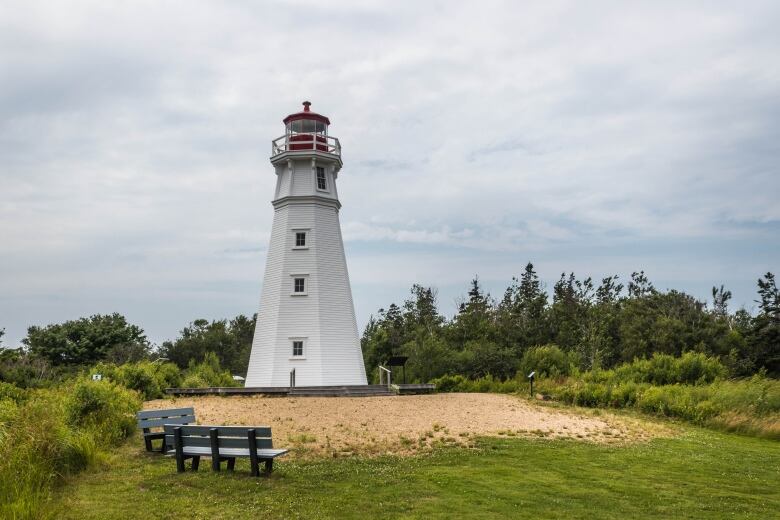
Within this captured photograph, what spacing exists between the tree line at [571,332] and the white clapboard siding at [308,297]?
6631 millimetres

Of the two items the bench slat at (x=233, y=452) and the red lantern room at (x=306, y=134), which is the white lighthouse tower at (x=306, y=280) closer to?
the red lantern room at (x=306, y=134)

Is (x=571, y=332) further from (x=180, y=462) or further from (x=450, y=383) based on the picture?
(x=180, y=462)

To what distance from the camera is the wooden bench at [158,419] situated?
1230cm

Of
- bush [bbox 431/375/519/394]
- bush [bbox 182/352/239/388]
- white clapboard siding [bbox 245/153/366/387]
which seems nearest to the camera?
white clapboard siding [bbox 245/153/366/387]

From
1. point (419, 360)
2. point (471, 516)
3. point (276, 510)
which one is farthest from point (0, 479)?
point (419, 360)

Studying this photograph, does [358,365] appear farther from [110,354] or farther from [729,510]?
[110,354]

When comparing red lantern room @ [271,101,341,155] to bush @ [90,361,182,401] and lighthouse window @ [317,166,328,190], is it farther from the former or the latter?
bush @ [90,361,182,401]

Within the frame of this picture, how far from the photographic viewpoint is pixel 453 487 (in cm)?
962

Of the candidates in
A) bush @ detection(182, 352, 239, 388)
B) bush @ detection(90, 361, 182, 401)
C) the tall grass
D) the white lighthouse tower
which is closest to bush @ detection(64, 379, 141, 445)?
the tall grass

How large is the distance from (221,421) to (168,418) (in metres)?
3.42

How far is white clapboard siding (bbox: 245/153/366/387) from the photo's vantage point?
25.7 m

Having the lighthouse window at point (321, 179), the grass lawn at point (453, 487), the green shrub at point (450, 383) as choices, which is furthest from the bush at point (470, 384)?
the grass lawn at point (453, 487)

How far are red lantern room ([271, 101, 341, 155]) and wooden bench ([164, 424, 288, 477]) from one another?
18.5 meters

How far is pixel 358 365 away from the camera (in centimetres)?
2669
